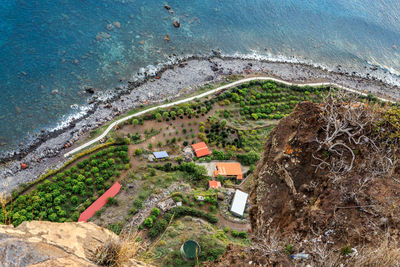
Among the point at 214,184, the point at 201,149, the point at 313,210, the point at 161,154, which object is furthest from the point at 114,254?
the point at 201,149

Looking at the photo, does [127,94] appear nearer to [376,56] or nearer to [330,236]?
[330,236]

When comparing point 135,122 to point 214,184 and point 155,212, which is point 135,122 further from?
point 155,212

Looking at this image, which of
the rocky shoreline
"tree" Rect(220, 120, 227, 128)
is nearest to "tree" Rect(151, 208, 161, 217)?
the rocky shoreline

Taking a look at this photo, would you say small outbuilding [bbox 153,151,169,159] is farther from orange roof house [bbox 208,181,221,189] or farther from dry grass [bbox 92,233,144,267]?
dry grass [bbox 92,233,144,267]

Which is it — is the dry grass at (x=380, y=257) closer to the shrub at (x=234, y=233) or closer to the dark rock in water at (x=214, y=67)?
the shrub at (x=234, y=233)

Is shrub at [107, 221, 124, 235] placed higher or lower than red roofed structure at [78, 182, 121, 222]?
higher

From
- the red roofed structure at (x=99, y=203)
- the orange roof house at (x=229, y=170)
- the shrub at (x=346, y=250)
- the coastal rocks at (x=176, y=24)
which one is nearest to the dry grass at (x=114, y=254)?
the shrub at (x=346, y=250)
